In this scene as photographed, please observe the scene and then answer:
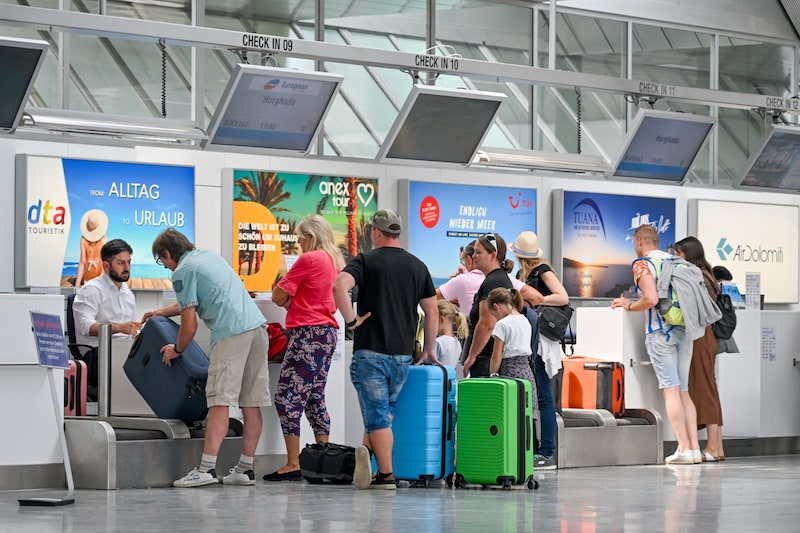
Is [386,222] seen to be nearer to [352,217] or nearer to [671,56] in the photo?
[352,217]

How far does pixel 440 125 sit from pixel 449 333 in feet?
9.21

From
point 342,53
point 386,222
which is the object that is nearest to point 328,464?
point 386,222

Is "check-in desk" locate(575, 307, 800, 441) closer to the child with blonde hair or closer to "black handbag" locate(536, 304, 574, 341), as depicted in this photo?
"black handbag" locate(536, 304, 574, 341)

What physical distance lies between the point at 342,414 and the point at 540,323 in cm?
162

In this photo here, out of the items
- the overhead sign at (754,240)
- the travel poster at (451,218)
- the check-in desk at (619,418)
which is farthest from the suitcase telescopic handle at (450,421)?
the overhead sign at (754,240)

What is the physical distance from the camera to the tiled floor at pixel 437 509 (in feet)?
22.7

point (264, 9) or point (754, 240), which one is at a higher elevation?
point (264, 9)

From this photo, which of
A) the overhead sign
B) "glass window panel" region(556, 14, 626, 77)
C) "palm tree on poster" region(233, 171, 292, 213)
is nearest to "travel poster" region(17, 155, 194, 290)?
"palm tree on poster" region(233, 171, 292, 213)

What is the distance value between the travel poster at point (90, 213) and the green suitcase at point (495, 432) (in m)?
4.11

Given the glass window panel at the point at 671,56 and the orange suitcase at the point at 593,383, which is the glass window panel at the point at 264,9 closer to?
the glass window panel at the point at 671,56

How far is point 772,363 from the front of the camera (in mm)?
13242

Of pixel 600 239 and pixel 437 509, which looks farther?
pixel 600 239

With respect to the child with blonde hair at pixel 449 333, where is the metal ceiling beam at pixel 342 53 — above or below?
above

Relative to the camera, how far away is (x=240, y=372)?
896cm
